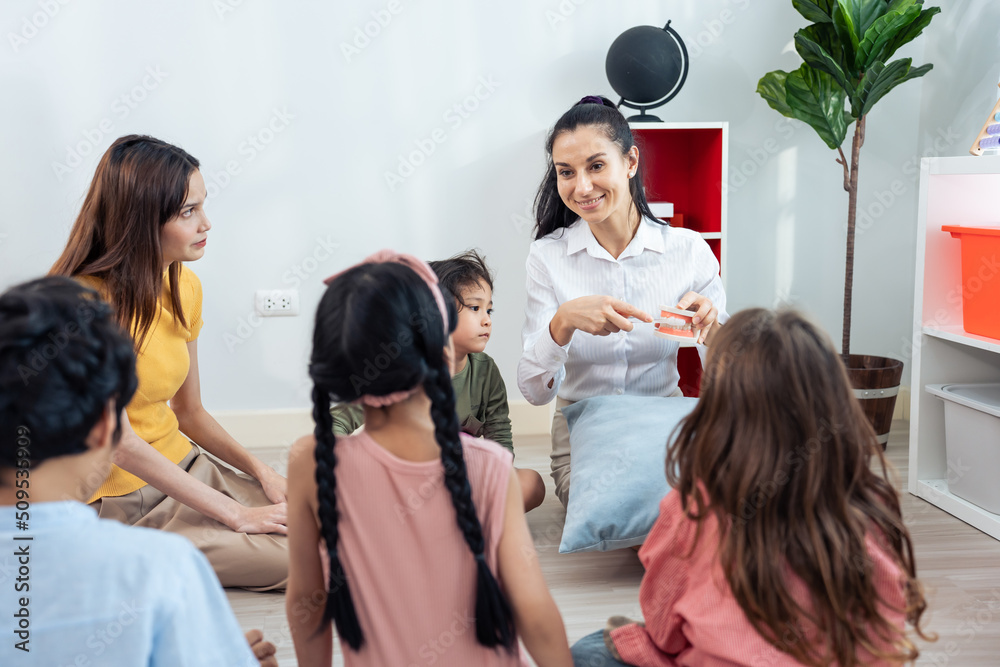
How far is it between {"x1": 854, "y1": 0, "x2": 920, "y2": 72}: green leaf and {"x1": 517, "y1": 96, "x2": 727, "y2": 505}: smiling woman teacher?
774 mm

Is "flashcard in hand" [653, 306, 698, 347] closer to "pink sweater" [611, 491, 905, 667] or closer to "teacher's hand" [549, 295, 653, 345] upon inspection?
"teacher's hand" [549, 295, 653, 345]

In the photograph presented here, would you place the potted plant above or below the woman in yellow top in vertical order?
above

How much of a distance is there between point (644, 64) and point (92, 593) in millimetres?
2071

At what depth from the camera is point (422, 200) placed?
2.63 metres

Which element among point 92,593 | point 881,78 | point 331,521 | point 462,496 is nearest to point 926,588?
point 462,496

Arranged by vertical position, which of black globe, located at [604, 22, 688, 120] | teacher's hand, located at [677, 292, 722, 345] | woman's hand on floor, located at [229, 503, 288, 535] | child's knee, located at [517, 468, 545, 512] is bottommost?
child's knee, located at [517, 468, 545, 512]

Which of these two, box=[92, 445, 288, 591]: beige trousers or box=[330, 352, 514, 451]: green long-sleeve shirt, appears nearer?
box=[92, 445, 288, 591]: beige trousers

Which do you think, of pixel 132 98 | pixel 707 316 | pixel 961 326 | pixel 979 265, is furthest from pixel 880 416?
pixel 132 98

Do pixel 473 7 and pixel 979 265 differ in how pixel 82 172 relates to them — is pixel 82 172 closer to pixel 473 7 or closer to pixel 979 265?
pixel 473 7

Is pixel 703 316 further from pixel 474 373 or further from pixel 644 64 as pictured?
pixel 644 64

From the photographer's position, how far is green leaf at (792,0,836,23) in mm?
2227

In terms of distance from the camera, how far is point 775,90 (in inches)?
95.3

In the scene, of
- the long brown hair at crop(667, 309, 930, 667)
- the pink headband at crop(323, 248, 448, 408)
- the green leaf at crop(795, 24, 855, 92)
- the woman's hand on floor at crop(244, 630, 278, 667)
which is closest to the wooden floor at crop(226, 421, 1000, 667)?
the woman's hand on floor at crop(244, 630, 278, 667)

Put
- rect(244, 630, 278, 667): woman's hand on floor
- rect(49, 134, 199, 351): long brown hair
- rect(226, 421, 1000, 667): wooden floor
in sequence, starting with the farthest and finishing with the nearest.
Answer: rect(49, 134, 199, 351): long brown hair, rect(226, 421, 1000, 667): wooden floor, rect(244, 630, 278, 667): woman's hand on floor
